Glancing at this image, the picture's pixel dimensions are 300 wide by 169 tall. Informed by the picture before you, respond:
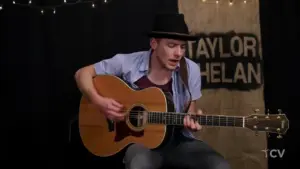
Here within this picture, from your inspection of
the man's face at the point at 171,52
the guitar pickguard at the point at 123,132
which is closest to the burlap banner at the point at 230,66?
the man's face at the point at 171,52

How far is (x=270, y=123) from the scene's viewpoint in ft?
7.73

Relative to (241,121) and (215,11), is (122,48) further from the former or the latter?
(241,121)

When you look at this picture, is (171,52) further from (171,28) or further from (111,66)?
(111,66)

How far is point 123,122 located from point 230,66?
917mm

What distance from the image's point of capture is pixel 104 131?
106 inches

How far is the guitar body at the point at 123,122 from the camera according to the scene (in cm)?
251

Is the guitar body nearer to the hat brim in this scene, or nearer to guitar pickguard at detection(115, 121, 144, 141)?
guitar pickguard at detection(115, 121, 144, 141)

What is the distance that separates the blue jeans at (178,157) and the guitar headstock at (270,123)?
26 cm

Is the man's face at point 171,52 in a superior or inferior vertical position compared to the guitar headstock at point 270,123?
superior

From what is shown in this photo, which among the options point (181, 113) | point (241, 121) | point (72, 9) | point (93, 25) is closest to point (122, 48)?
point (93, 25)

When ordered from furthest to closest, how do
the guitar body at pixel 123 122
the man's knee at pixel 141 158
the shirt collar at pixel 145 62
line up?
the shirt collar at pixel 145 62, the guitar body at pixel 123 122, the man's knee at pixel 141 158

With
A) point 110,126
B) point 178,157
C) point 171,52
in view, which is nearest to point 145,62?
point 171,52

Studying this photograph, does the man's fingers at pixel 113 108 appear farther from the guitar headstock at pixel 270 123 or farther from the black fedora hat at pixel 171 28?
the guitar headstock at pixel 270 123

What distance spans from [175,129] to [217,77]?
643 millimetres
